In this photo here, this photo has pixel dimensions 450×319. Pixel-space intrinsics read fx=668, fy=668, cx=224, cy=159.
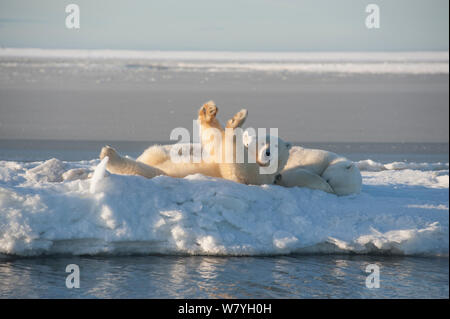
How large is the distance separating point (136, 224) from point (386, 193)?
10.7ft

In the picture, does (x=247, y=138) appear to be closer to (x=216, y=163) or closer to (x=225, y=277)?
(x=216, y=163)

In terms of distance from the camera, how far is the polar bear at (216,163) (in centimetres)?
740

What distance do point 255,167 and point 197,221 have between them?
106 centimetres

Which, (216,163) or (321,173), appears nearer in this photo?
(216,163)

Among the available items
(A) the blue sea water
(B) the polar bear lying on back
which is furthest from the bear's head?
(A) the blue sea water

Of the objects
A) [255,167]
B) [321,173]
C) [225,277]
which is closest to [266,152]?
[255,167]

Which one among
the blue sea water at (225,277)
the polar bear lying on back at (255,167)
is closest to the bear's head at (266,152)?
the polar bear lying on back at (255,167)

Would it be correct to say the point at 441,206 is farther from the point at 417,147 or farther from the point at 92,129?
the point at 92,129

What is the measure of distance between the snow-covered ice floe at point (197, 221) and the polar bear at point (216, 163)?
0.23 meters

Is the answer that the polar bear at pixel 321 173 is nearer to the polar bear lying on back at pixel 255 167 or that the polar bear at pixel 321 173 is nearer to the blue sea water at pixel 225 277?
the polar bear lying on back at pixel 255 167

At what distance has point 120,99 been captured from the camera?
25.7 m

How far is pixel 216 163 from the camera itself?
7.59 m
